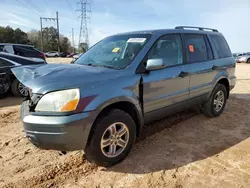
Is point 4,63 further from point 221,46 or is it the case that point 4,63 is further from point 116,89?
point 221,46

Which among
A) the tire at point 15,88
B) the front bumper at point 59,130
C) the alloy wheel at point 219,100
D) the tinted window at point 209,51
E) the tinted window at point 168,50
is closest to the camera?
the front bumper at point 59,130

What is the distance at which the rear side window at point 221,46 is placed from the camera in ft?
15.7

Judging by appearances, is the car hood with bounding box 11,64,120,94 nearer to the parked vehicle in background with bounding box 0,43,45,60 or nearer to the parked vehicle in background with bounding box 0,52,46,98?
the parked vehicle in background with bounding box 0,52,46,98

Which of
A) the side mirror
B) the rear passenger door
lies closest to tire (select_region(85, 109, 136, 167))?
the side mirror

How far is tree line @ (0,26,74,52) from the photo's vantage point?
53062 mm

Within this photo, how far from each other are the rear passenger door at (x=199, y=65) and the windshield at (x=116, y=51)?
102 cm

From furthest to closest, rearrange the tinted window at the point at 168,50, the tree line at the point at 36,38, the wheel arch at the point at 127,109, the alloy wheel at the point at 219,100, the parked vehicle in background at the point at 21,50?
1. the tree line at the point at 36,38
2. the parked vehicle in background at the point at 21,50
3. the alloy wheel at the point at 219,100
4. the tinted window at the point at 168,50
5. the wheel arch at the point at 127,109

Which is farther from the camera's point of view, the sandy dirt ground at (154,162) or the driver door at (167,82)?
the driver door at (167,82)

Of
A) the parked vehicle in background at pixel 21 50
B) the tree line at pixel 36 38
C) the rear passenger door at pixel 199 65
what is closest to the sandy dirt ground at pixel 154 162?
the rear passenger door at pixel 199 65

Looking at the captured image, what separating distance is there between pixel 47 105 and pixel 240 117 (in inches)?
171

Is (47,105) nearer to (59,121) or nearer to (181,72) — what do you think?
(59,121)

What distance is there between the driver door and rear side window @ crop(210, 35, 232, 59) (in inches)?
52.7

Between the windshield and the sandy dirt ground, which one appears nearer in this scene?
the sandy dirt ground

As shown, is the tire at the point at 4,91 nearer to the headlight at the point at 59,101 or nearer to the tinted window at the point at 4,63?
the tinted window at the point at 4,63
